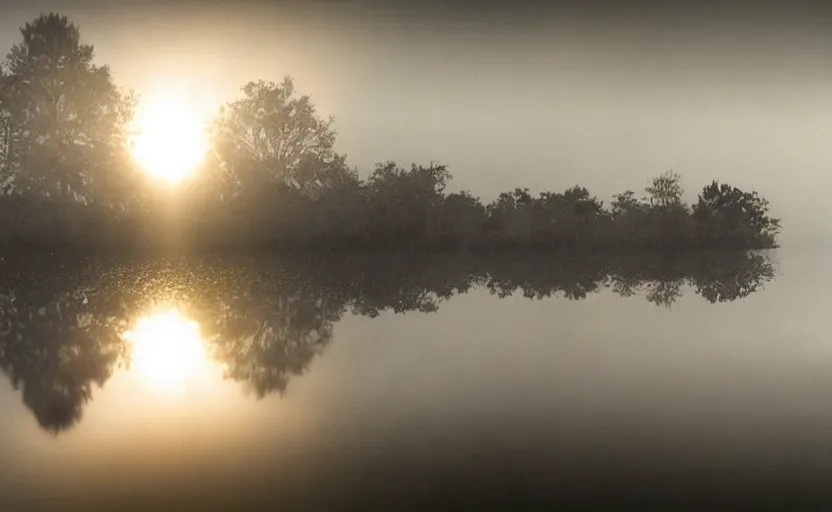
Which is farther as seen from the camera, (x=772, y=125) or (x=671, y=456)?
(x=772, y=125)

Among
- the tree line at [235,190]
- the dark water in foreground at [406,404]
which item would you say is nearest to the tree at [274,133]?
the tree line at [235,190]

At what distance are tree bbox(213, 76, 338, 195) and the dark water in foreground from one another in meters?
14.4

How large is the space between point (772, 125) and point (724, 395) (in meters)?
18.9

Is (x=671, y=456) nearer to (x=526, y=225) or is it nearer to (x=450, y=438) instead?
(x=450, y=438)

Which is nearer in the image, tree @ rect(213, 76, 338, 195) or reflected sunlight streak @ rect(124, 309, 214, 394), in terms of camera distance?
reflected sunlight streak @ rect(124, 309, 214, 394)

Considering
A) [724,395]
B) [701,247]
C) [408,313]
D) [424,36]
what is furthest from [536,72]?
[701,247]

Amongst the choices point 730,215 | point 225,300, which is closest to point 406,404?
point 225,300

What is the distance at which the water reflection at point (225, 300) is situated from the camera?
590 cm

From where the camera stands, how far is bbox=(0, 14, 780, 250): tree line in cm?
2167

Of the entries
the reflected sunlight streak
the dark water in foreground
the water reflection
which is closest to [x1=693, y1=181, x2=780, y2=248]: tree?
the water reflection

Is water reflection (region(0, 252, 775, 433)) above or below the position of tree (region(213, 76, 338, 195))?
below

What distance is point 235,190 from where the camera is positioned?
23359 millimetres

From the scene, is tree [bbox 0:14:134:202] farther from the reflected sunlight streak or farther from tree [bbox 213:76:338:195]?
the reflected sunlight streak

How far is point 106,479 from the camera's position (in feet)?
11.3
